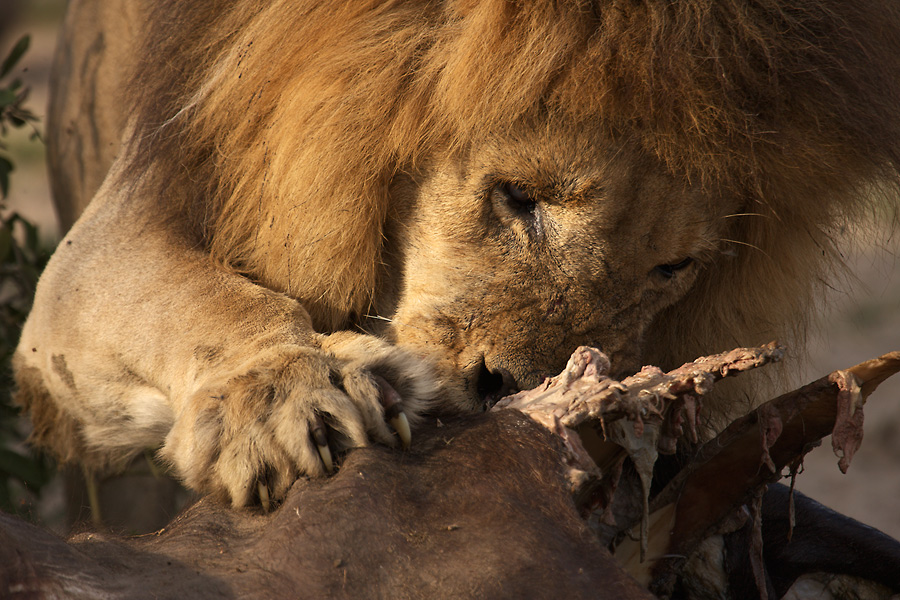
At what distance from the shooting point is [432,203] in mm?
1994

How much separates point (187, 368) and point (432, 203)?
25.0 inches

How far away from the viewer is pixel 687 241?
2018 mm

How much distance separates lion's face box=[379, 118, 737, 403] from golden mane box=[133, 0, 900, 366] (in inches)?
2.3

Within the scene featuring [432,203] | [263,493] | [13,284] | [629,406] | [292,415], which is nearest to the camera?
[629,406]

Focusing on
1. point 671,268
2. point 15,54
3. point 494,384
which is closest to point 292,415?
point 494,384

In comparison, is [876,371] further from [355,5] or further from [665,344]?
[355,5]

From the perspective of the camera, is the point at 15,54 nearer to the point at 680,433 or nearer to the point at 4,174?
the point at 4,174

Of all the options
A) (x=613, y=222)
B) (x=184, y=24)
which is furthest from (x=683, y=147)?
(x=184, y=24)

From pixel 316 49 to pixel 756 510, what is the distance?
50.4 inches

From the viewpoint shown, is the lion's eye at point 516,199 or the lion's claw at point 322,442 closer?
the lion's claw at point 322,442

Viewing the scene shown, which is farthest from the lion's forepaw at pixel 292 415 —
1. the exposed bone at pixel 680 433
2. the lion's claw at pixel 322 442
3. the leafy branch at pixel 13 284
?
the leafy branch at pixel 13 284

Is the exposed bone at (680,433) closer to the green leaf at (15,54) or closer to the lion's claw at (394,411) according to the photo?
the lion's claw at (394,411)

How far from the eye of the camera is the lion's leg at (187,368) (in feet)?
5.02

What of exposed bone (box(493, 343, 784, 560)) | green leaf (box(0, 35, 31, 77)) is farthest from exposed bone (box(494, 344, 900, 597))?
green leaf (box(0, 35, 31, 77))
